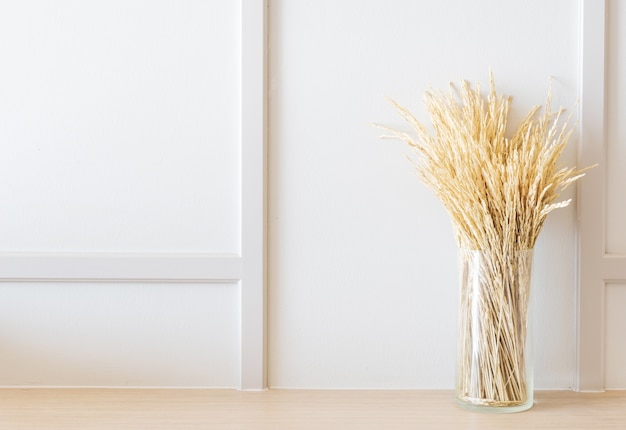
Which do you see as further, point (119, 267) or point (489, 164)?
point (119, 267)

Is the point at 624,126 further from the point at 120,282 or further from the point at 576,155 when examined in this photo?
the point at 120,282

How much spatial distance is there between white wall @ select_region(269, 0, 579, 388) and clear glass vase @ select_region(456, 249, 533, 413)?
15 centimetres

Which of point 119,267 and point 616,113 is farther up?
point 616,113

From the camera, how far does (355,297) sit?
5.20 ft

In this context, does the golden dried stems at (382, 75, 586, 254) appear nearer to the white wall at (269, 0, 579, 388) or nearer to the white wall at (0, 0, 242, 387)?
the white wall at (269, 0, 579, 388)

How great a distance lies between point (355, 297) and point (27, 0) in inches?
37.0

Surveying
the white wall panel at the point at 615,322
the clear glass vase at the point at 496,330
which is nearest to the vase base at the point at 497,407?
the clear glass vase at the point at 496,330

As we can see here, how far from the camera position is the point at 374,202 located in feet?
5.19

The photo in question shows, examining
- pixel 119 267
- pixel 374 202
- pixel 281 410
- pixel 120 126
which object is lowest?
pixel 281 410

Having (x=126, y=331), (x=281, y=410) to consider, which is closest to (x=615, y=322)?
(x=281, y=410)

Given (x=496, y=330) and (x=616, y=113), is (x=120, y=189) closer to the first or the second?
(x=496, y=330)

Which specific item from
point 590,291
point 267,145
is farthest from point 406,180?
point 590,291

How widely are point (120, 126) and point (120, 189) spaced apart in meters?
0.13

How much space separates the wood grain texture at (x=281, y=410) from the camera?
137cm
